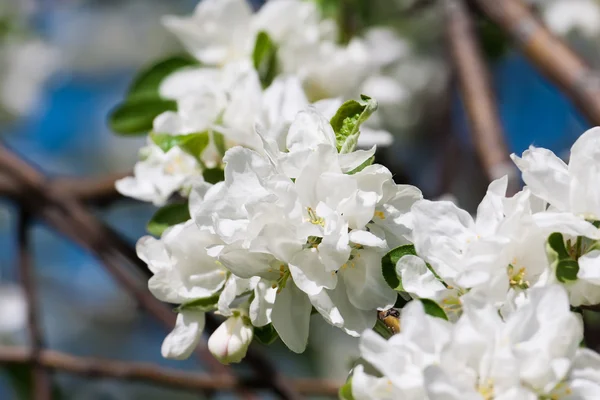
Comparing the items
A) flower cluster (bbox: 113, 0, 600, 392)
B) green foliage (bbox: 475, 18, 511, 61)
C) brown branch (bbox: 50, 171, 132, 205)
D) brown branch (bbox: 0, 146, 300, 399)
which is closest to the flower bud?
flower cluster (bbox: 113, 0, 600, 392)

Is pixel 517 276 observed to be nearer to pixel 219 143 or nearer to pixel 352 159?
pixel 352 159

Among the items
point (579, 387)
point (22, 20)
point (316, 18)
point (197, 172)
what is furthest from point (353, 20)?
point (22, 20)

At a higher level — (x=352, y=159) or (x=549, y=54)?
(x=352, y=159)

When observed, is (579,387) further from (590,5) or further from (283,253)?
(590,5)

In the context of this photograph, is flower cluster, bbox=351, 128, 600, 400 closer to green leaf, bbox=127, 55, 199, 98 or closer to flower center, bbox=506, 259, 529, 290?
flower center, bbox=506, 259, 529, 290

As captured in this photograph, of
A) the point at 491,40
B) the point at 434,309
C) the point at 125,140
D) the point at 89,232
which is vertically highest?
the point at 434,309

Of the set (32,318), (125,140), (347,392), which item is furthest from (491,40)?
(125,140)

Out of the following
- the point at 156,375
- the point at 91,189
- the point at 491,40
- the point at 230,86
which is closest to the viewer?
the point at 230,86
